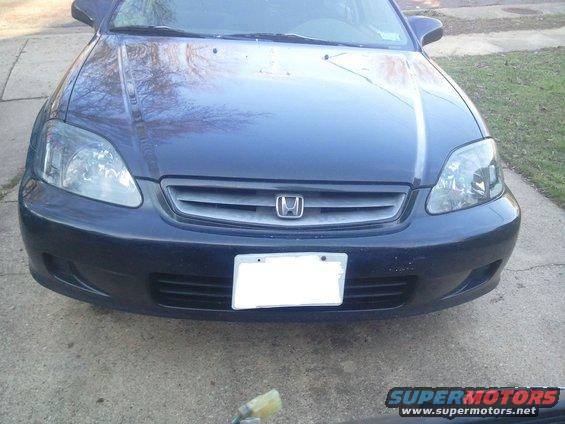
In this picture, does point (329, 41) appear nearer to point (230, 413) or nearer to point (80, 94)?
point (80, 94)

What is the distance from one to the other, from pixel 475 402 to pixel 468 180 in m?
1.04

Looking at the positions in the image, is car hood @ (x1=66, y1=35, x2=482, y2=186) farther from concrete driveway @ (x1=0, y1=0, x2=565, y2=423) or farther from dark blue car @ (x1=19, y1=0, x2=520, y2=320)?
concrete driveway @ (x1=0, y1=0, x2=565, y2=423)

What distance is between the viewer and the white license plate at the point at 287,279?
1768 millimetres

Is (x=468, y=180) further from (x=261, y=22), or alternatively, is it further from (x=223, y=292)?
(x=261, y=22)

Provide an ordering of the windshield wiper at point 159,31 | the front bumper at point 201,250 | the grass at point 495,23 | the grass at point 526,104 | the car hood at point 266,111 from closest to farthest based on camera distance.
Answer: the front bumper at point 201,250 < the car hood at point 266,111 < the windshield wiper at point 159,31 < the grass at point 526,104 < the grass at point 495,23

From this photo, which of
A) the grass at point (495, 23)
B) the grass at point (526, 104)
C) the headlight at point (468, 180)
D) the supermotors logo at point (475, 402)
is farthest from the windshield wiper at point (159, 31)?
the grass at point (495, 23)

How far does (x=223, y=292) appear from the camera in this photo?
186 cm

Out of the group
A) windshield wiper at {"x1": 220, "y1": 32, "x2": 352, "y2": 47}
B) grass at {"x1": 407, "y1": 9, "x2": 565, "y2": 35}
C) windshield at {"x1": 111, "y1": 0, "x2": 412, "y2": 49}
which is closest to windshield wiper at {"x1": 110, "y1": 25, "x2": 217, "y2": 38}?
windshield at {"x1": 111, "y1": 0, "x2": 412, "y2": 49}

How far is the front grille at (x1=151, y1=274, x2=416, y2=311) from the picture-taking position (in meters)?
1.85

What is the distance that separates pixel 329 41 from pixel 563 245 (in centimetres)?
162

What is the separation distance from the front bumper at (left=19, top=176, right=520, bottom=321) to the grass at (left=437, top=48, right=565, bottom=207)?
6.15 feet

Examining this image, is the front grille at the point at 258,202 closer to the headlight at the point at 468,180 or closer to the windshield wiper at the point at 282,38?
the headlight at the point at 468,180

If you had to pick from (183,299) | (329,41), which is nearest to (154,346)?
(183,299)

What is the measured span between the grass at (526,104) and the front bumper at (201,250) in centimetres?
187
